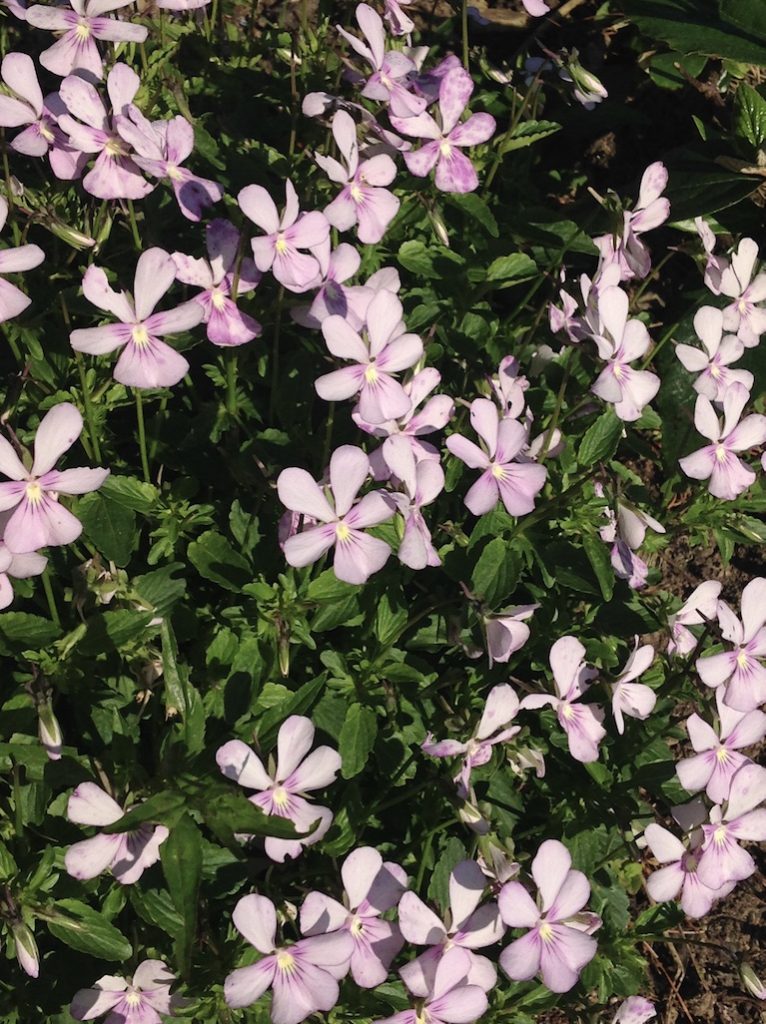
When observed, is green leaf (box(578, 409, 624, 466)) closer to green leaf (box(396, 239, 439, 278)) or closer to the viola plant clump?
the viola plant clump

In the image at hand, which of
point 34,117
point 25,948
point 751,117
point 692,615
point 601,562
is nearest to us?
point 25,948

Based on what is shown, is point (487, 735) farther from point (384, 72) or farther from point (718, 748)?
point (384, 72)

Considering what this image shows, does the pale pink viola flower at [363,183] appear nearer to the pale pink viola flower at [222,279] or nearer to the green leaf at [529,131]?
the pale pink viola flower at [222,279]

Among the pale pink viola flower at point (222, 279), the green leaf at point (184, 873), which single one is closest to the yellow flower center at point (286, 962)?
the green leaf at point (184, 873)

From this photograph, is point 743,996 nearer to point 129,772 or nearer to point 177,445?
point 129,772

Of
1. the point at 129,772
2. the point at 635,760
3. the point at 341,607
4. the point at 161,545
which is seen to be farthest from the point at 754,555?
the point at 129,772

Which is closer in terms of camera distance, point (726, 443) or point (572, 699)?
point (572, 699)

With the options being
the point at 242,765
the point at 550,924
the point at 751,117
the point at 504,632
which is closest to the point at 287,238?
the point at 504,632
